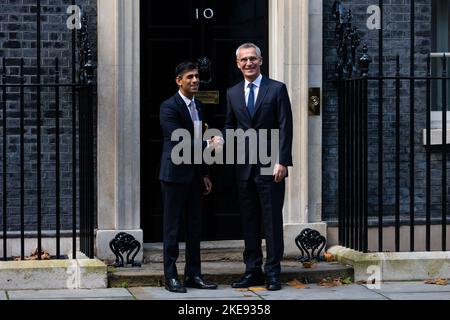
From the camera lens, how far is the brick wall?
9.57 m

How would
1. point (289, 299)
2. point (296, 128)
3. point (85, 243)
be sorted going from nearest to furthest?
point (289, 299)
point (85, 243)
point (296, 128)

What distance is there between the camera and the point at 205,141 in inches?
349

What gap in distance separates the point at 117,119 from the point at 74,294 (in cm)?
179

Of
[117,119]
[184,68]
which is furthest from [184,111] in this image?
[117,119]

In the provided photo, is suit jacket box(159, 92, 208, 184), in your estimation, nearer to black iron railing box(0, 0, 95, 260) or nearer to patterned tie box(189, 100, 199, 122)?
patterned tie box(189, 100, 199, 122)

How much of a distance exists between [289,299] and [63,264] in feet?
6.29

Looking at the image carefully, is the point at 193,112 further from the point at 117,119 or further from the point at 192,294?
the point at 192,294

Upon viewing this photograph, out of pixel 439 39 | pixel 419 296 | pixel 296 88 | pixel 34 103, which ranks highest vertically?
pixel 439 39

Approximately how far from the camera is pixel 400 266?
30.5 ft

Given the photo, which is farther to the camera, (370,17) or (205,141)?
(370,17)

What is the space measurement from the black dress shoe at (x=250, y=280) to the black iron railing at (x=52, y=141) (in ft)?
4.13

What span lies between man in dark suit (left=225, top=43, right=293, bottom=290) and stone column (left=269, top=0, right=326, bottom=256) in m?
1.08

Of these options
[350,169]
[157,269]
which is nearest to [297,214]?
[350,169]

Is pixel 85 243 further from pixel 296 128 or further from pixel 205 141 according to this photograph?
pixel 296 128
